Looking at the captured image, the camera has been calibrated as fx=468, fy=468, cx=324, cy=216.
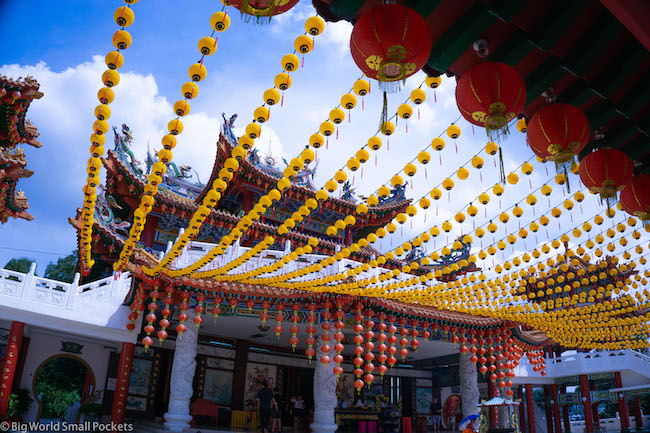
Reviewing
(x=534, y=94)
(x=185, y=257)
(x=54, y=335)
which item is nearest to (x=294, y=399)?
(x=185, y=257)

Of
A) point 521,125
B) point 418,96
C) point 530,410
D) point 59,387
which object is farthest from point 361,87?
point 59,387

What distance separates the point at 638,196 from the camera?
507cm

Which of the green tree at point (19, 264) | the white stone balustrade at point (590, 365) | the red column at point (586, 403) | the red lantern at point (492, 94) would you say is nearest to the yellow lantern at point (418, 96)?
the red lantern at point (492, 94)

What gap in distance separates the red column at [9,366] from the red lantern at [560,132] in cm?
1155

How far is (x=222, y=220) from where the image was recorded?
51.4 ft

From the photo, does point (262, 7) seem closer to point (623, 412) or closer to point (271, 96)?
point (271, 96)

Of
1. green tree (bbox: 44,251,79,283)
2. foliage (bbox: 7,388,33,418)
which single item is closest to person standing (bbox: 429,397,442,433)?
foliage (bbox: 7,388,33,418)

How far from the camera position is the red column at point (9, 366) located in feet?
33.8

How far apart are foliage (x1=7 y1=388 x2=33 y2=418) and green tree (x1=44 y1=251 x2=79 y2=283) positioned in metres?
22.1

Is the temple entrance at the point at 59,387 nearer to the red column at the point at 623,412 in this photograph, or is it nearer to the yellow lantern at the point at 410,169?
the yellow lantern at the point at 410,169

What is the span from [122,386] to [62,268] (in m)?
26.2

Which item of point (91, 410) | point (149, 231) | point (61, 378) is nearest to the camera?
point (91, 410)

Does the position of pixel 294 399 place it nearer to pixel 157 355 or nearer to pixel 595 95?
pixel 157 355

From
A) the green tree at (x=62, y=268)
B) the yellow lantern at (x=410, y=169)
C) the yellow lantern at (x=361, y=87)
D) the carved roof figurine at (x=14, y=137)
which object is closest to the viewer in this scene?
the yellow lantern at (x=361, y=87)
